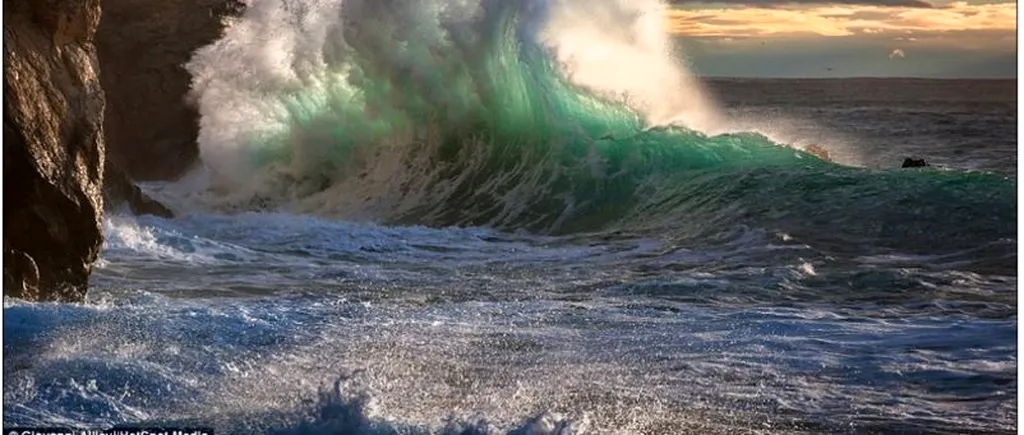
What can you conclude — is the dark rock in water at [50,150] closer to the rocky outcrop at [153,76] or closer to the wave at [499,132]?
the wave at [499,132]

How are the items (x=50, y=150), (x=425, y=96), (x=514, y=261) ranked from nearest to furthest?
(x=50, y=150), (x=514, y=261), (x=425, y=96)

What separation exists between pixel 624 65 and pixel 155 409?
33.7 feet

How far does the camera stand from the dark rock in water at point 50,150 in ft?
23.4

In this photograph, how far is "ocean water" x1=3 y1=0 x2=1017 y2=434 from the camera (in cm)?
612

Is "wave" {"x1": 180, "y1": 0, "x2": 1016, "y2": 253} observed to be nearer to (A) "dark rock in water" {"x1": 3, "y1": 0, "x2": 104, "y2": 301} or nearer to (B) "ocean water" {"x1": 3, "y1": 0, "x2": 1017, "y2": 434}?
(B) "ocean water" {"x1": 3, "y1": 0, "x2": 1017, "y2": 434}

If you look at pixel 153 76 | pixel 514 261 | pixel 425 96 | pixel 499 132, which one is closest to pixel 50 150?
pixel 514 261

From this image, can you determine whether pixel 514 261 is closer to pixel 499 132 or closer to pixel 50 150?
pixel 50 150

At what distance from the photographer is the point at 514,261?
10719mm

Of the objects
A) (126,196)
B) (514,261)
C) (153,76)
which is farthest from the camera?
(153,76)

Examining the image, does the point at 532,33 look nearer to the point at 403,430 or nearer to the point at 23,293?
the point at 23,293

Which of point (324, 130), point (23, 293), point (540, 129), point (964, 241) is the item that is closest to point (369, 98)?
point (324, 130)

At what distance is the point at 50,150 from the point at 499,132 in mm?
8200

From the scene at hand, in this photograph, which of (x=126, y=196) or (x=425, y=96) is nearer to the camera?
(x=126, y=196)

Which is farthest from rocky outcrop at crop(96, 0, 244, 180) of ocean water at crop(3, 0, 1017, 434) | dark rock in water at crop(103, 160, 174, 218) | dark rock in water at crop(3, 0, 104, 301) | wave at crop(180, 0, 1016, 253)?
dark rock in water at crop(3, 0, 104, 301)
